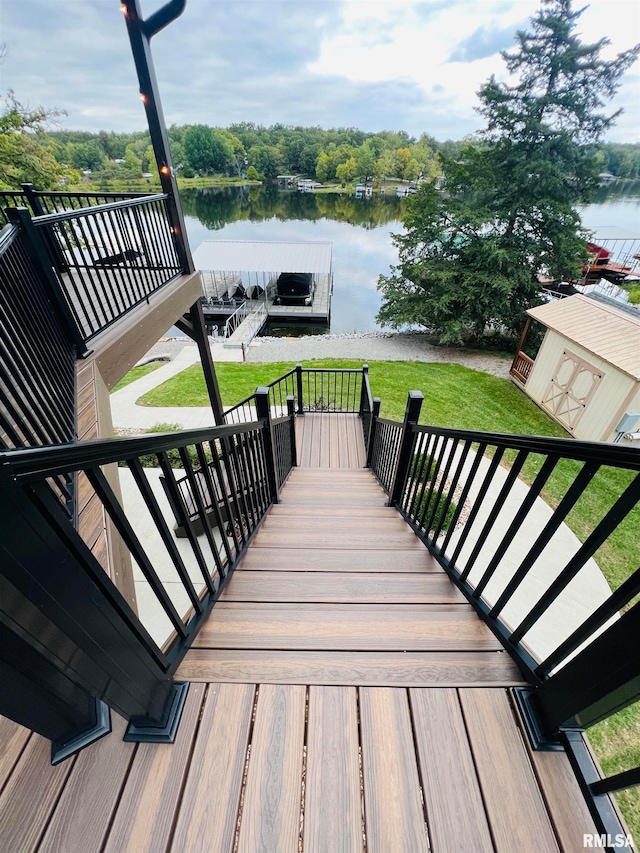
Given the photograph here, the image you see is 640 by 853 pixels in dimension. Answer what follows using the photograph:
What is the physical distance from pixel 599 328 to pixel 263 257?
12202mm

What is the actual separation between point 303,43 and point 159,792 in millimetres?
68209

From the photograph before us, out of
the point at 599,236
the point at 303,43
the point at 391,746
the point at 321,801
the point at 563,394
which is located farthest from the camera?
the point at 303,43

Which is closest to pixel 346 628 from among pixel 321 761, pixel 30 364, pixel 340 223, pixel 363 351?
pixel 321 761

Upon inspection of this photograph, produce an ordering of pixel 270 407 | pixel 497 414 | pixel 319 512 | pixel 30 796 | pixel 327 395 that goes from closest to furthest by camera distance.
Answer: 1. pixel 30 796
2. pixel 319 512
3. pixel 270 407
4. pixel 327 395
5. pixel 497 414

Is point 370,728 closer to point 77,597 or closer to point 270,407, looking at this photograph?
point 77,597

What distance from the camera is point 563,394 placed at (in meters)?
7.86

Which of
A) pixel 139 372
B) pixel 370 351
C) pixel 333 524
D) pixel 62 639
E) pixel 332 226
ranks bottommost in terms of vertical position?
pixel 370 351

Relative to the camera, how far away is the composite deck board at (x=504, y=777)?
927 mm

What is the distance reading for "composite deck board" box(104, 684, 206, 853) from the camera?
912 mm

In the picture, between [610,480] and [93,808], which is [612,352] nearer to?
[610,480]

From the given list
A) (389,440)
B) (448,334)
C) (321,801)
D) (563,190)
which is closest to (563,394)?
(448,334)

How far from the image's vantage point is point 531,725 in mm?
1104

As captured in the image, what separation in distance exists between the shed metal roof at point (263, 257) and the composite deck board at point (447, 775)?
14.3m

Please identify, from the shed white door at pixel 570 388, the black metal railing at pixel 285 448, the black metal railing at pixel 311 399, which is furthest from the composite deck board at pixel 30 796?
the shed white door at pixel 570 388
